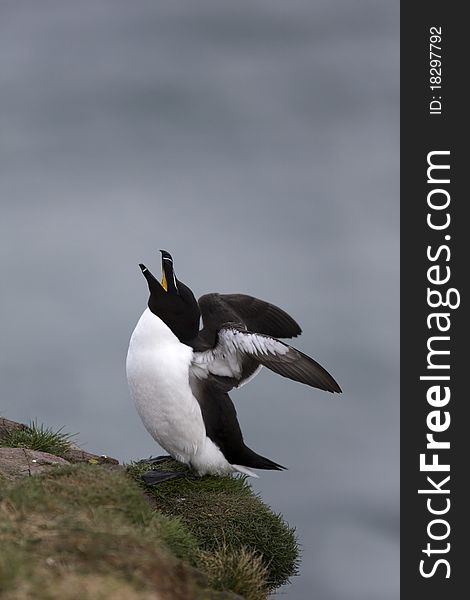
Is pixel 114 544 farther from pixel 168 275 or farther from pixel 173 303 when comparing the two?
pixel 168 275

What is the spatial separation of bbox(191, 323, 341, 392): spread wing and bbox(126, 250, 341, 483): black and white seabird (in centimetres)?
1

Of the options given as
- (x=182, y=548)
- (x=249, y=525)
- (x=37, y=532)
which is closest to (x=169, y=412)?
(x=249, y=525)

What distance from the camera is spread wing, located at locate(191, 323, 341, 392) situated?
12422mm

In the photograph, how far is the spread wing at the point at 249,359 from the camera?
12.4m

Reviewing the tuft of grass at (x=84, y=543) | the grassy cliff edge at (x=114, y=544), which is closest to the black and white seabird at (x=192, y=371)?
the grassy cliff edge at (x=114, y=544)

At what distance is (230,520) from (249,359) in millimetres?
1919

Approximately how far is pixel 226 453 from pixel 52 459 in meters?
2.15

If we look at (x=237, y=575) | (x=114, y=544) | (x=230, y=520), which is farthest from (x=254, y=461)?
(x=114, y=544)

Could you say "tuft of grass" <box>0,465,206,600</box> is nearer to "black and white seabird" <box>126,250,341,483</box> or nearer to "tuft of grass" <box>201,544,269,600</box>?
"tuft of grass" <box>201,544,269,600</box>

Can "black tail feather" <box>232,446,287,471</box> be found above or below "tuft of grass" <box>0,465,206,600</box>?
above

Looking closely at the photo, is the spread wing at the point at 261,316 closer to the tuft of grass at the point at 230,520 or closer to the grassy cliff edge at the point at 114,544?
the tuft of grass at the point at 230,520

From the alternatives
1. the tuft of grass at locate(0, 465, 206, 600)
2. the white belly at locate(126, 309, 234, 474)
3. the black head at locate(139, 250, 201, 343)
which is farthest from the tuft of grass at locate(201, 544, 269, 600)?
the black head at locate(139, 250, 201, 343)

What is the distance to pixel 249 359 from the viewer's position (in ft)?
44.6

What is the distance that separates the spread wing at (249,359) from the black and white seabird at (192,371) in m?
0.01
